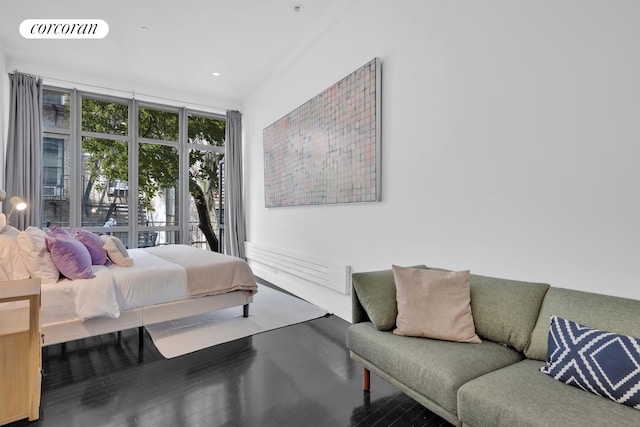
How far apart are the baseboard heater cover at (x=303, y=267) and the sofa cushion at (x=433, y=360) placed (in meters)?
1.44

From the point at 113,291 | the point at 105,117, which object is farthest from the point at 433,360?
the point at 105,117

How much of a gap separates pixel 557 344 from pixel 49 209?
576 centimetres

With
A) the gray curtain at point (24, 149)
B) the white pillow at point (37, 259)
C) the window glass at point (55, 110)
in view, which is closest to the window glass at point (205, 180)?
the window glass at point (55, 110)

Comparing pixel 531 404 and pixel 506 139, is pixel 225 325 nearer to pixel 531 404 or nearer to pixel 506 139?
pixel 531 404

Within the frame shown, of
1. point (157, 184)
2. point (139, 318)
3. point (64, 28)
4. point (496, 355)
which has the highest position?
point (64, 28)

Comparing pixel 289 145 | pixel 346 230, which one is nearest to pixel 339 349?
pixel 346 230

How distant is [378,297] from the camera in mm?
1997

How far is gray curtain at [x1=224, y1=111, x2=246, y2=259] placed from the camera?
579 centimetres

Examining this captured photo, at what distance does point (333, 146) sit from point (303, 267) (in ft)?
4.86

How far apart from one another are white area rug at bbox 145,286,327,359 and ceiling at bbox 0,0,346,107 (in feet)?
10.0

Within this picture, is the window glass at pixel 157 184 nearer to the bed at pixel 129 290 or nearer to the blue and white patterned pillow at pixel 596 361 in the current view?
the bed at pixel 129 290

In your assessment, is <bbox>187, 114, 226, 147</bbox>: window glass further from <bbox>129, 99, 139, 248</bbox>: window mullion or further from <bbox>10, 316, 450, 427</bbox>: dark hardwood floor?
<bbox>10, 316, 450, 427</bbox>: dark hardwood floor

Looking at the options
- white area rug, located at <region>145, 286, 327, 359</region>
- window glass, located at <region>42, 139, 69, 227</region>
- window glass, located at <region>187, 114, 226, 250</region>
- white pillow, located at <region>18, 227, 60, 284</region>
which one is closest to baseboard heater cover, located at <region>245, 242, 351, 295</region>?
white area rug, located at <region>145, 286, 327, 359</region>

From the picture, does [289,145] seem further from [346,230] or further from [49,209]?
[49,209]
